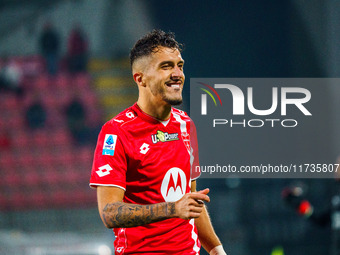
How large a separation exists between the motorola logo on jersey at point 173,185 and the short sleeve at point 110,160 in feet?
0.80

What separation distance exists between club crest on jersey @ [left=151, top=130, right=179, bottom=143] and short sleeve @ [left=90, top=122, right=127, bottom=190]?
20 cm

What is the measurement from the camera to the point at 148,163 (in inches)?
98.7

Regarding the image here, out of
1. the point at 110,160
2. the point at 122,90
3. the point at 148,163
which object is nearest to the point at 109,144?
the point at 110,160

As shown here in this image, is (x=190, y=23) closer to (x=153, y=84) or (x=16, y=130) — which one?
(x=16, y=130)

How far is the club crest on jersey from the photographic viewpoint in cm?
261

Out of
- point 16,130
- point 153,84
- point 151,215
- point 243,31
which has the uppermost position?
point 243,31

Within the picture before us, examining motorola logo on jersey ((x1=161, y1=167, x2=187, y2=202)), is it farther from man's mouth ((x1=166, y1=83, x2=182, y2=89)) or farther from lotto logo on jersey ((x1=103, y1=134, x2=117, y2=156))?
man's mouth ((x1=166, y1=83, x2=182, y2=89))

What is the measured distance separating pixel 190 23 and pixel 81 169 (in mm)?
4574

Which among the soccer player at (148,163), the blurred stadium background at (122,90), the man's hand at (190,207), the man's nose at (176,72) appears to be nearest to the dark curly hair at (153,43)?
the soccer player at (148,163)

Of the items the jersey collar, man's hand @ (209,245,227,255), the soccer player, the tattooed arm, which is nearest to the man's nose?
the soccer player

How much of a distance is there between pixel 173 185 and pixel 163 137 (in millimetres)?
271

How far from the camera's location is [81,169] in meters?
12.3

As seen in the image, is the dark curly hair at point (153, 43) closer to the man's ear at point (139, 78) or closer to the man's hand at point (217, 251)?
the man's ear at point (139, 78)

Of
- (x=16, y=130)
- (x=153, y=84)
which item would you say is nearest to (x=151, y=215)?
(x=153, y=84)
